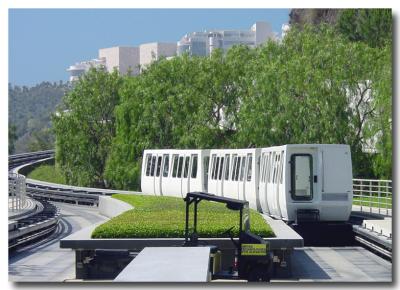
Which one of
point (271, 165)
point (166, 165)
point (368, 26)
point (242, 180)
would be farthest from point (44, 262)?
point (368, 26)

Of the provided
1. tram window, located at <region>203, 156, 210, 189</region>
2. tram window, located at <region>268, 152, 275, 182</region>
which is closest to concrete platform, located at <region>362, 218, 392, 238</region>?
tram window, located at <region>268, 152, 275, 182</region>

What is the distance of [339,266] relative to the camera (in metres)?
22.6

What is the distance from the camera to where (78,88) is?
2840 inches

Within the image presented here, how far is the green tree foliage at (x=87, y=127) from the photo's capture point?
6669 centimetres

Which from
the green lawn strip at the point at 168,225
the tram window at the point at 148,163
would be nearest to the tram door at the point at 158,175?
the tram window at the point at 148,163

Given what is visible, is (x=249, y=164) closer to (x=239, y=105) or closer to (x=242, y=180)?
(x=242, y=180)

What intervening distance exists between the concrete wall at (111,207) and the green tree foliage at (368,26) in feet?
43.5

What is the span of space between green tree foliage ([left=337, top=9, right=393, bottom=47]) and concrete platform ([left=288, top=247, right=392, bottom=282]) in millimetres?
22143

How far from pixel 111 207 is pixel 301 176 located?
1221 cm

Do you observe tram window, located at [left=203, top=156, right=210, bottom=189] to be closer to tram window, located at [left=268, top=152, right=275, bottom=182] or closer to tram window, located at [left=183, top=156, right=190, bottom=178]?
tram window, located at [left=183, top=156, right=190, bottom=178]

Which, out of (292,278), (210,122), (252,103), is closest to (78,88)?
(210,122)

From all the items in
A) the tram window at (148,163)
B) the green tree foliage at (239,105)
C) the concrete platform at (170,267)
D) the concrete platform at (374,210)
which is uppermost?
the green tree foliage at (239,105)

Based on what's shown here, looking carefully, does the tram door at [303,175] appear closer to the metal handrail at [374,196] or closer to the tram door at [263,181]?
the tram door at [263,181]

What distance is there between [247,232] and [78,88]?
54941mm
